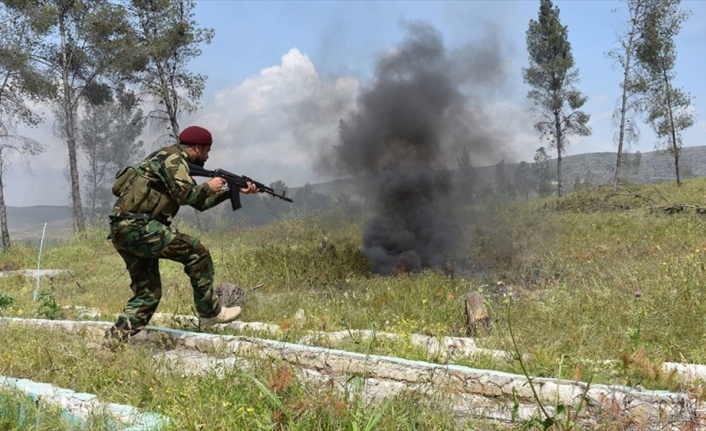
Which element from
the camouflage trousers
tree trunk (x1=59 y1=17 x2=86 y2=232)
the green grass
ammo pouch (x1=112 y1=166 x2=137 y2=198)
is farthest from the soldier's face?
tree trunk (x1=59 y1=17 x2=86 y2=232)

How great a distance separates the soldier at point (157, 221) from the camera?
15.3ft

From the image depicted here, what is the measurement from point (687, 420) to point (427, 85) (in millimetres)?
8927

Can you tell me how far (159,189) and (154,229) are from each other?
1.24ft

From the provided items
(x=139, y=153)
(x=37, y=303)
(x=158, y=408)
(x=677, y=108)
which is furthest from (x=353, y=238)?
(x=139, y=153)

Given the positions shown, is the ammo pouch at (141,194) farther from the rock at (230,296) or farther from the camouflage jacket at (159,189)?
the rock at (230,296)

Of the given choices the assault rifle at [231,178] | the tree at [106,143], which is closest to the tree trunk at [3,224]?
the assault rifle at [231,178]

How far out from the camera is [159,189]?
4.78m

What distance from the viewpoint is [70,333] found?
5328 mm

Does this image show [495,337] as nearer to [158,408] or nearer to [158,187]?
[158,408]

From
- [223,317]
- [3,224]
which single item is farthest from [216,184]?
[3,224]

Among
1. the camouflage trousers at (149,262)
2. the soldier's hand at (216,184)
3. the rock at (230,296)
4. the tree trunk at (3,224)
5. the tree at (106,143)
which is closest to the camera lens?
the camouflage trousers at (149,262)

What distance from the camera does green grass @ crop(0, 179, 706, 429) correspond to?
359cm

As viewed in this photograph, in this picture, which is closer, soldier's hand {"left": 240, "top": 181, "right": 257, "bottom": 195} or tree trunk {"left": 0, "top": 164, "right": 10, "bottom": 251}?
soldier's hand {"left": 240, "top": 181, "right": 257, "bottom": 195}

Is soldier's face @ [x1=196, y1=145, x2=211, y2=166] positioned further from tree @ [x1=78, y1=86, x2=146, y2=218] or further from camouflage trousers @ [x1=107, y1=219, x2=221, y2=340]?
tree @ [x1=78, y1=86, x2=146, y2=218]
